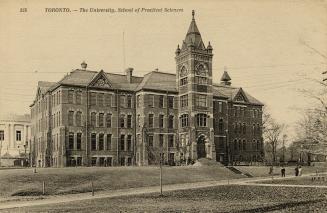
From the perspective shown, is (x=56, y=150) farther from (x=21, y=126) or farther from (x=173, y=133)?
(x=21, y=126)

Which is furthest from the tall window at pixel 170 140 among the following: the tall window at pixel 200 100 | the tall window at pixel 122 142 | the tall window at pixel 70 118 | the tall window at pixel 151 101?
the tall window at pixel 70 118

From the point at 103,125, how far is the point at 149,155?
6.14m

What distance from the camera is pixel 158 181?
34.5 m

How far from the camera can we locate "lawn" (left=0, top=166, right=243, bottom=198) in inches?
1104

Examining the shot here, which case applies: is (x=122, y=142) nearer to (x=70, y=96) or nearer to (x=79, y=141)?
(x=79, y=141)

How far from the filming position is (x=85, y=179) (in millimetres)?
31844

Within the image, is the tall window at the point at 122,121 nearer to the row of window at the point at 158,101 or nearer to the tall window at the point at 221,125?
the row of window at the point at 158,101

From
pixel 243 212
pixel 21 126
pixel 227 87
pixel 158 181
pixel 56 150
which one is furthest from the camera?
pixel 21 126

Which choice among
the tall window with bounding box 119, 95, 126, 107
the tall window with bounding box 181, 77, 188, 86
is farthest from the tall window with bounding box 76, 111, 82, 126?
the tall window with bounding box 181, 77, 188, 86

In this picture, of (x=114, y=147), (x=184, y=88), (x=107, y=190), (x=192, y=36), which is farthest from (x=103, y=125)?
(x=107, y=190)

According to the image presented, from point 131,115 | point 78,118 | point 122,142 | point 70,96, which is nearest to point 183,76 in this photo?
point 131,115

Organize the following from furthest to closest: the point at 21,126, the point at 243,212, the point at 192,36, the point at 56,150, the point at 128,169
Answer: the point at 21,126 < the point at 192,36 < the point at 56,150 < the point at 128,169 < the point at 243,212

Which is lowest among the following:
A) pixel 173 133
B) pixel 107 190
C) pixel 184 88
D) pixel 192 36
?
pixel 107 190

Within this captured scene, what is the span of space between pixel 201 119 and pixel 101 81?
12291mm
